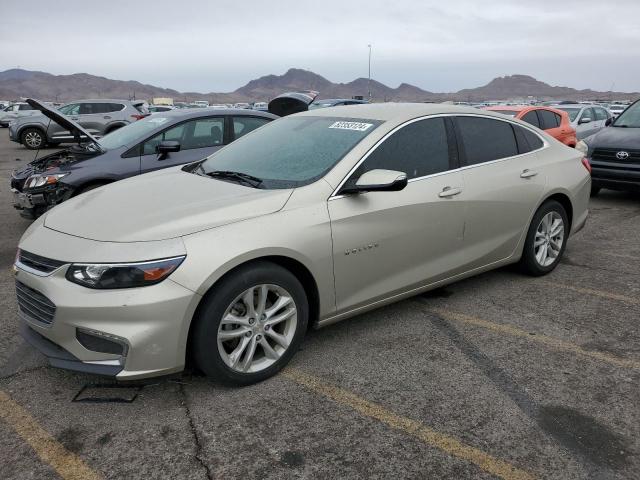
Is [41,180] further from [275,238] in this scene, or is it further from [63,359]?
[275,238]

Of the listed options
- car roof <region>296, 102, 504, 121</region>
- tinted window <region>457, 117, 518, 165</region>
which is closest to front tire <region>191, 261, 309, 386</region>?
car roof <region>296, 102, 504, 121</region>

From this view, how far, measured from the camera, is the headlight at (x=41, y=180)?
609 cm

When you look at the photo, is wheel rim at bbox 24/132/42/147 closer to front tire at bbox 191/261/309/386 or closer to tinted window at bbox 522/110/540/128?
tinted window at bbox 522/110/540/128

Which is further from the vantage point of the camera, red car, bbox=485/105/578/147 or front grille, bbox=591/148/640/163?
red car, bbox=485/105/578/147

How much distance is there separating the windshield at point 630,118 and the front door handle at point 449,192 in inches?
Result: 251

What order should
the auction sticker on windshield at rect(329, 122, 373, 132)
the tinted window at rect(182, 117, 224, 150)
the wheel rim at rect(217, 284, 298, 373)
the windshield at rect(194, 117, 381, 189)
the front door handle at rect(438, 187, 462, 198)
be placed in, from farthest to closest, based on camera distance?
the tinted window at rect(182, 117, 224, 150)
the front door handle at rect(438, 187, 462, 198)
the auction sticker on windshield at rect(329, 122, 373, 132)
the windshield at rect(194, 117, 381, 189)
the wheel rim at rect(217, 284, 298, 373)

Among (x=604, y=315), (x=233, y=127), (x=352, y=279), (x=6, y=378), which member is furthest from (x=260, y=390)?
(x=233, y=127)

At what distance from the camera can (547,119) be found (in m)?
11.3

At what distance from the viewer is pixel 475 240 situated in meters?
4.20

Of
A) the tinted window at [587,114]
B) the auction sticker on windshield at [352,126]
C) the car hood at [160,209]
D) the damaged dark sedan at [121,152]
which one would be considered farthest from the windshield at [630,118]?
the car hood at [160,209]

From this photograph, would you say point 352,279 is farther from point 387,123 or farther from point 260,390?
point 387,123

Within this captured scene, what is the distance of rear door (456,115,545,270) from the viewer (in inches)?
163

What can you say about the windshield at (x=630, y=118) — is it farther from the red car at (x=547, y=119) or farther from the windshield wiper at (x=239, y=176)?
the windshield wiper at (x=239, y=176)

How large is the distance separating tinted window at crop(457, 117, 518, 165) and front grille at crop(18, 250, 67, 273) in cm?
298
